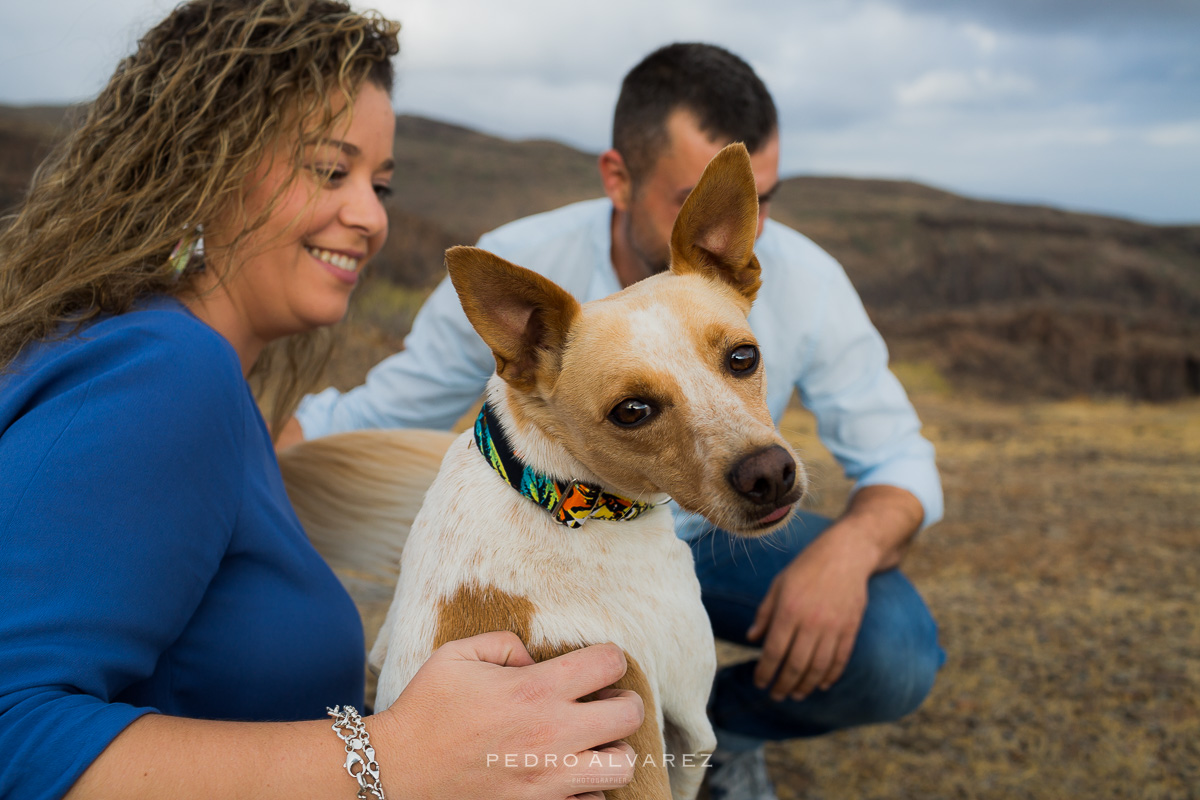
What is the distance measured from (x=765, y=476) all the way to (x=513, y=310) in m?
0.63

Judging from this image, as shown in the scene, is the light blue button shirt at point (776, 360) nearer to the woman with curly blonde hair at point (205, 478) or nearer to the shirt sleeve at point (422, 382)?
the shirt sleeve at point (422, 382)

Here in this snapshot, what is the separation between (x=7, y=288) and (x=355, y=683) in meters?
1.26

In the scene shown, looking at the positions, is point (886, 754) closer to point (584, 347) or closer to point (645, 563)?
point (645, 563)

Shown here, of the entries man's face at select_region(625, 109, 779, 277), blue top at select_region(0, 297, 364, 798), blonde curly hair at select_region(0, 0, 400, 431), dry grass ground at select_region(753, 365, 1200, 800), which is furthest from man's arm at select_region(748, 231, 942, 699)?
blonde curly hair at select_region(0, 0, 400, 431)

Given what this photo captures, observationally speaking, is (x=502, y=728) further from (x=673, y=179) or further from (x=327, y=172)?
(x=673, y=179)

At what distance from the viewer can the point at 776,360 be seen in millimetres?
3297

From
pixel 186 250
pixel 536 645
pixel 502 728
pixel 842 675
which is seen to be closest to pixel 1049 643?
pixel 842 675

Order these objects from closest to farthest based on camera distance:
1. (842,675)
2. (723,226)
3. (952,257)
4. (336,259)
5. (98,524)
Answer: (98,524) → (723,226) → (336,259) → (842,675) → (952,257)

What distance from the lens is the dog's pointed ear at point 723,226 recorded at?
175 centimetres

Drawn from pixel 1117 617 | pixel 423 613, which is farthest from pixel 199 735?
pixel 1117 617

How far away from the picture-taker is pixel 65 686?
138cm

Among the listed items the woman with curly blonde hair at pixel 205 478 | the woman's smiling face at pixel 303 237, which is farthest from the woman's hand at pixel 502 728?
the woman's smiling face at pixel 303 237

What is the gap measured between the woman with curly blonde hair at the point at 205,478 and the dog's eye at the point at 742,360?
695 mm

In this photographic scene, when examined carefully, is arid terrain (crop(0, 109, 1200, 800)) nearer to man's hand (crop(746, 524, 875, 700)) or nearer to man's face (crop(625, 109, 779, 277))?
man's hand (crop(746, 524, 875, 700))
